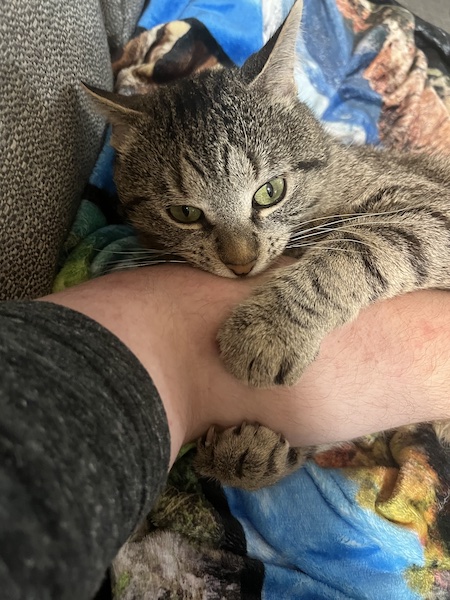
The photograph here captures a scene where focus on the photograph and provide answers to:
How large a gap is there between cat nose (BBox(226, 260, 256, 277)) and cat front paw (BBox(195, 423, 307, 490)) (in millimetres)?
315

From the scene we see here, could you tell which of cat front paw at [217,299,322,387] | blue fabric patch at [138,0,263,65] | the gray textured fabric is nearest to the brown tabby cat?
cat front paw at [217,299,322,387]

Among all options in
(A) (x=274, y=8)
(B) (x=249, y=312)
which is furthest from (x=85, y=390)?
(A) (x=274, y=8)

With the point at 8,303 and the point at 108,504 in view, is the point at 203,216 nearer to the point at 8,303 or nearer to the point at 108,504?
the point at 8,303

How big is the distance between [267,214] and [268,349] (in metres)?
0.32

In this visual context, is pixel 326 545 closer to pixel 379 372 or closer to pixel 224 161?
pixel 379 372

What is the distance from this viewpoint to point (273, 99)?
1.13m

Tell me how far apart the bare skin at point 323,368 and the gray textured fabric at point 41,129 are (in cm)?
15

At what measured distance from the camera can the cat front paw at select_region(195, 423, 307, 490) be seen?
1.00 meters

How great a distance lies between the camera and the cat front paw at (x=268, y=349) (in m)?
0.90

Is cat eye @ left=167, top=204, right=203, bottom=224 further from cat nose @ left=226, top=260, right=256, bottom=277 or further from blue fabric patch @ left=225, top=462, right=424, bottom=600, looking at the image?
blue fabric patch @ left=225, top=462, right=424, bottom=600

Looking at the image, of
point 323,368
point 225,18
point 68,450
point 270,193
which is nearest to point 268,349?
point 323,368

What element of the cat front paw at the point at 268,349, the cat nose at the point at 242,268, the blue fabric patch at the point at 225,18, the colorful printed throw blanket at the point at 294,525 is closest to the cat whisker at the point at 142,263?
the colorful printed throw blanket at the point at 294,525

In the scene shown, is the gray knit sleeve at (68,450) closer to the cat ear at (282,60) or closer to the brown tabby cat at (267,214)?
the brown tabby cat at (267,214)

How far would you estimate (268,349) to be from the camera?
0.90 m
